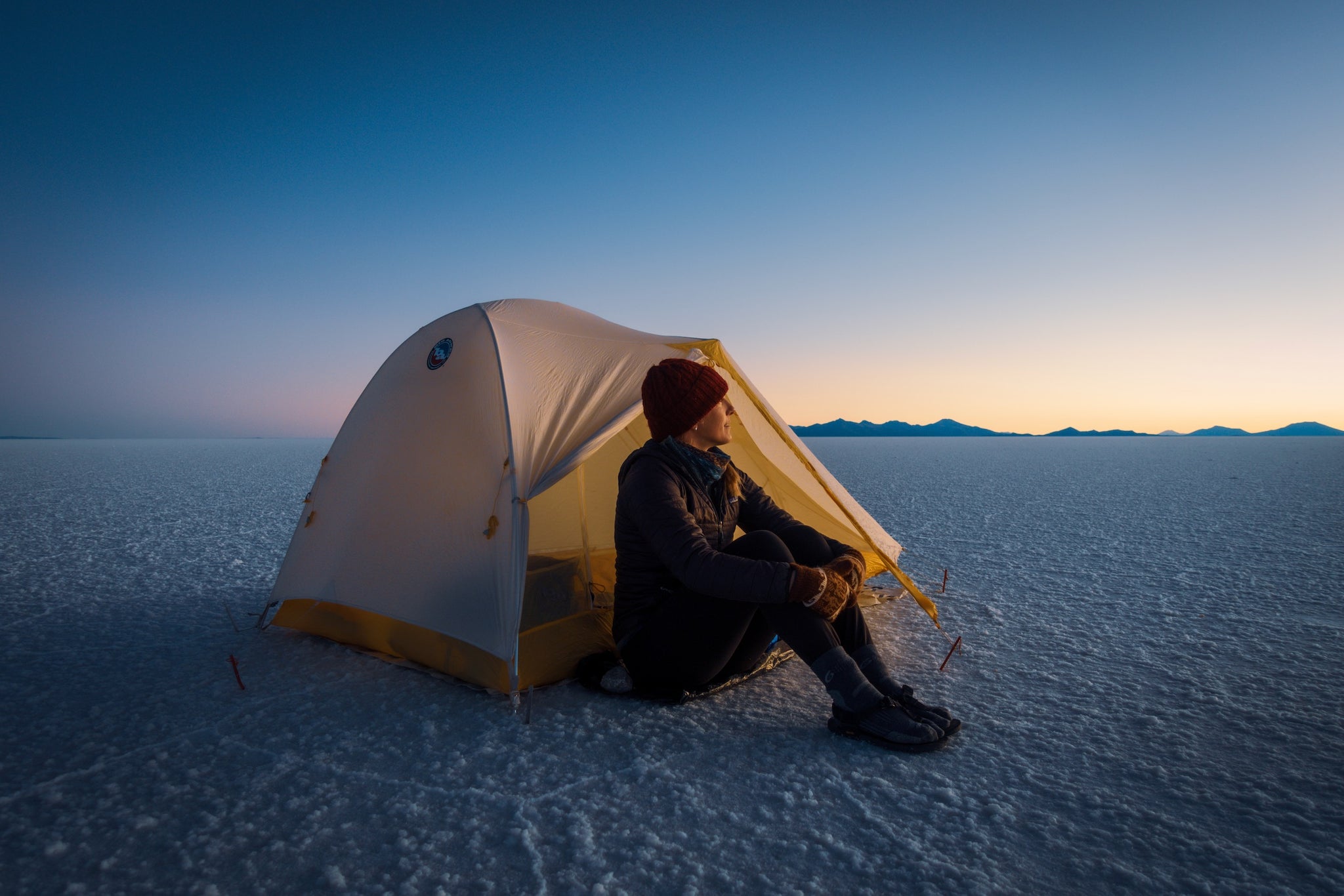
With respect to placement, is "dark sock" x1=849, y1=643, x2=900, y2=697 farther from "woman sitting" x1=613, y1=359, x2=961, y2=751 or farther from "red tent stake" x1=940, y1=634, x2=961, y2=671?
"red tent stake" x1=940, y1=634, x2=961, y2=671

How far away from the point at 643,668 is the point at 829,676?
845 mm

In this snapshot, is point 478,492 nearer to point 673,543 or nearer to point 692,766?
point 673,543

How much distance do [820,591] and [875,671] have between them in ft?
1.56

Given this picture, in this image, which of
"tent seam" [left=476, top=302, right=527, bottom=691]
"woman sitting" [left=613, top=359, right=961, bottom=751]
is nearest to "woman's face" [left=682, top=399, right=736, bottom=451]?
"woman sitting" [left=613, top=359, right=961, bottom=751]

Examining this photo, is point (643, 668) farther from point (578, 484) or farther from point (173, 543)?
point (173, 543)

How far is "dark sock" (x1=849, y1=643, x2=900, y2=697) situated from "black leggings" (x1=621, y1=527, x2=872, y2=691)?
0.17 feet

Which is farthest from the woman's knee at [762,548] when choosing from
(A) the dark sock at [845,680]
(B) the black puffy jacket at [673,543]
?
(A) the dark sock at [845,680]

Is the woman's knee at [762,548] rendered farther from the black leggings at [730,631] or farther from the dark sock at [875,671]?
the dark sock at [875,671]

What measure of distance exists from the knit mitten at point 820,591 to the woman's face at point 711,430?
74 cm

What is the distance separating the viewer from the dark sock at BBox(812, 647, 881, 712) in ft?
8.55

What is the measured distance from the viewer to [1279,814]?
86.3 inches

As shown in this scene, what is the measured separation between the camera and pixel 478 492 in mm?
3332

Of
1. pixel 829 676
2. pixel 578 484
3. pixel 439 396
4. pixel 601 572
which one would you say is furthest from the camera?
pixel 578 484

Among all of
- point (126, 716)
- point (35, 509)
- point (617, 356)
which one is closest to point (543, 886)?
point (126, 716)
